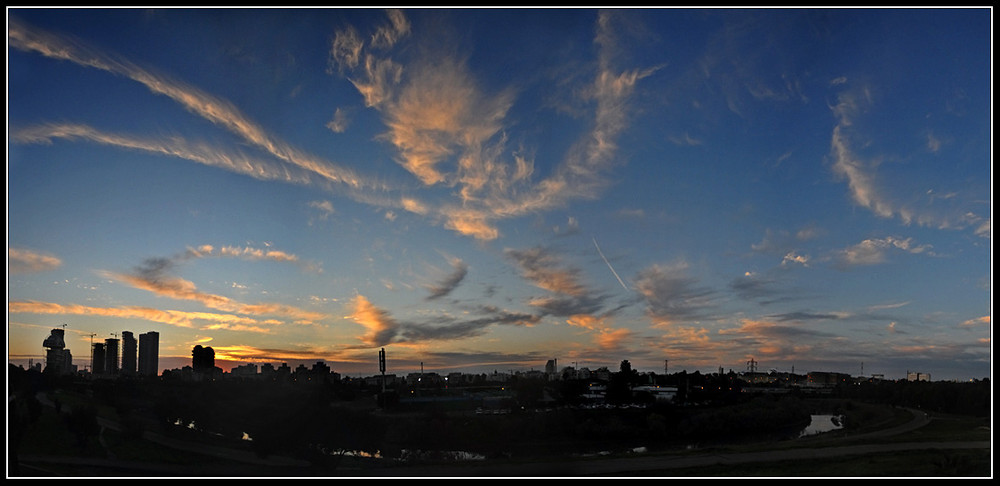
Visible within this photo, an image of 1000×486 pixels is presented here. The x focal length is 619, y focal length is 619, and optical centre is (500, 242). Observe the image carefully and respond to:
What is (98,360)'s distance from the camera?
681 inches

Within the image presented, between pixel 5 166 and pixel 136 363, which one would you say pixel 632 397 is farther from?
pixel 5 166

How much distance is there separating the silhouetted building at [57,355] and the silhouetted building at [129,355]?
3.95ft

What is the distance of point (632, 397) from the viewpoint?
25.4 meters

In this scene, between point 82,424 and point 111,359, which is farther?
point 111,359

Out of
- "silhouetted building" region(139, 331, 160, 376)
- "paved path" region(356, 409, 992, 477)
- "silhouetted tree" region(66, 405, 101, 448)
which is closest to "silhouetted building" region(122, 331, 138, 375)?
"silhouetted building" region(139, 331, 160, 376)

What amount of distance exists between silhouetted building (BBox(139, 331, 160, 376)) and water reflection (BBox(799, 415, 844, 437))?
2064 centimetres

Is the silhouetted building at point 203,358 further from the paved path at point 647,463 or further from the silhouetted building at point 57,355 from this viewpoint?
the paved path at point 647,463

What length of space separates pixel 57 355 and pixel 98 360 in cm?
298

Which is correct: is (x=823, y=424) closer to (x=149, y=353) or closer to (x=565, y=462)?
(x=565, y=462)

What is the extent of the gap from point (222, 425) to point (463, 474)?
8.51 meters

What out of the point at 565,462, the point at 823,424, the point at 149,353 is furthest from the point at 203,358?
Result: the point at 823,424

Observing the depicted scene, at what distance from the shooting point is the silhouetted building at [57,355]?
1326 centimetres

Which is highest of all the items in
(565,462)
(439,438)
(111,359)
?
(111,359)
